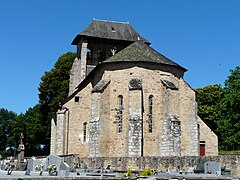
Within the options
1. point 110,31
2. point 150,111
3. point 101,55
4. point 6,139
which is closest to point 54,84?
point 101,55

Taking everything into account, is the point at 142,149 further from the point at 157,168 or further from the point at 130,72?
the point at 157,168

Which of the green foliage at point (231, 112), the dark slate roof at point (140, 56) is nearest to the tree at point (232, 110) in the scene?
the green foliage at point (231, 112)

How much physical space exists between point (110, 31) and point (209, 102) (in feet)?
65.2

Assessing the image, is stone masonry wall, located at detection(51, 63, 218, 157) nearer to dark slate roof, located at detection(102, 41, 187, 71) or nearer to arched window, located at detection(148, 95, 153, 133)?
arched window, located at detection(148, 95, 153, 133)

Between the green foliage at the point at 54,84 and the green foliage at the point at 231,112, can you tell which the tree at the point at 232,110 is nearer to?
the green foliage at the point at 231,112

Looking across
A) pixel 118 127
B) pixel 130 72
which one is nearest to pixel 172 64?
pixel 130 72

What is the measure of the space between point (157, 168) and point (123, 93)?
1025 cm

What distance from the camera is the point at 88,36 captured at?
127ft

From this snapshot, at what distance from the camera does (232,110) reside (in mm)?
39938

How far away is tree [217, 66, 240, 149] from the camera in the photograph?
39281 millimetres

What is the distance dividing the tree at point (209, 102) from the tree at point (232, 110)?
8.01 m

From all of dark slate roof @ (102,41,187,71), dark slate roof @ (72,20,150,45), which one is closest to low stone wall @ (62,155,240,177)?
dark slate roof @ (102,41,187,71)

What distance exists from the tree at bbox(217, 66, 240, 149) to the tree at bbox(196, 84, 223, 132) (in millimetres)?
8007

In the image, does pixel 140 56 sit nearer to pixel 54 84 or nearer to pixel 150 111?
pixel 150 111
